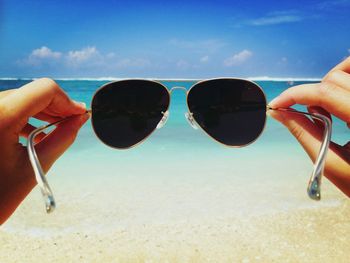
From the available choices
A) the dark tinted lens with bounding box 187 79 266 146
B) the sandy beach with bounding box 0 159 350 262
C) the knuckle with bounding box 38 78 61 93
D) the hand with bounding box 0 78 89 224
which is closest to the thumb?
the hand with bounding box 0 78 89 224

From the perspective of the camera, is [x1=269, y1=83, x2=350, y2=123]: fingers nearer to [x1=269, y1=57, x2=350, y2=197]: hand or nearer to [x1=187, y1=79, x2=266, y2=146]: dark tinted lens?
[x1=269, y1=57, x2=350, y2=197]: hand

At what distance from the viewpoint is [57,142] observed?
1.15 meters

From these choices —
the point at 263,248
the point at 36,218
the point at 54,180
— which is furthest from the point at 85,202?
the point at 263,248

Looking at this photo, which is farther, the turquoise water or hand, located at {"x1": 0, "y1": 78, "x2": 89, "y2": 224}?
the turquoise water

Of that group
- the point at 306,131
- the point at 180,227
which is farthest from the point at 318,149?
the point at 180,227

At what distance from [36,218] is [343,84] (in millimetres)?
3459

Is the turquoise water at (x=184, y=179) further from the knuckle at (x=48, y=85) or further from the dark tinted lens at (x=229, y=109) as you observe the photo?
the knuckle at (x=48, y=85)

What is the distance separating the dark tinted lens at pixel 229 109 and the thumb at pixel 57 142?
2.31 ft

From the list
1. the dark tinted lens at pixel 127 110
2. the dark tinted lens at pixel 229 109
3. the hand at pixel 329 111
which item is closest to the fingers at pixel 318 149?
the hand at pixel 329 111

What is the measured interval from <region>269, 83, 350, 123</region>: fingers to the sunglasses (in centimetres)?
29

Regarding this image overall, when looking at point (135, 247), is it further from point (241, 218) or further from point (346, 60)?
point (346, 60)

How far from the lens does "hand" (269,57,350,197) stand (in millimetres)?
1042

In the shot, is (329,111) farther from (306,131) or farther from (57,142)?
(57,142)

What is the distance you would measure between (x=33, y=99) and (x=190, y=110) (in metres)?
0.98
